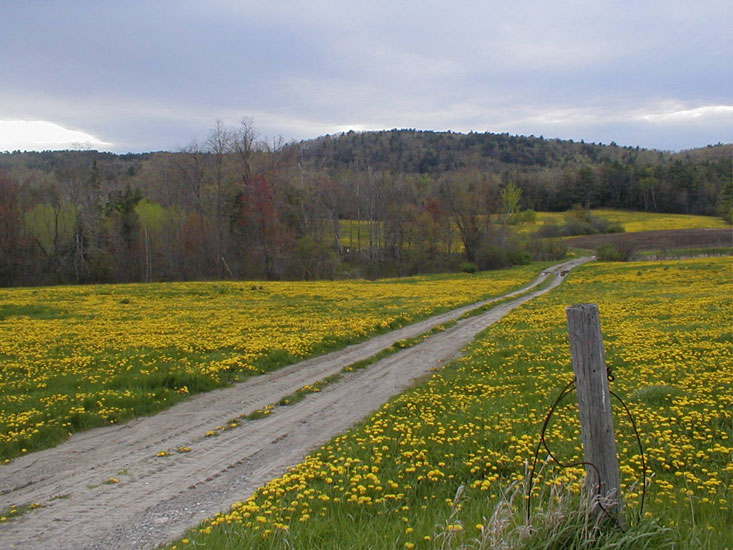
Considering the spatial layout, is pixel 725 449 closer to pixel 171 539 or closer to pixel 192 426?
pixel 171 539

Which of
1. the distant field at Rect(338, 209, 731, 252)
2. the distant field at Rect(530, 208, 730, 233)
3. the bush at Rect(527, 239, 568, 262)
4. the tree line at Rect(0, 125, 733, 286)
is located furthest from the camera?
the distant field at Rect(530, 208, 730, 233)

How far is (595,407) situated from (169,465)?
7.38 meters

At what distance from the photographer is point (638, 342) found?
18078mm

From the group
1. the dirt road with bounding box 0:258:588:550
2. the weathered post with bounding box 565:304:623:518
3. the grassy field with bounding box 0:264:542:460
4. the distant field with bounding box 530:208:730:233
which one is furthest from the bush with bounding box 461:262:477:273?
the weathered post with bounding box 565:304:623:518

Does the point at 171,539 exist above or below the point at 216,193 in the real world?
below

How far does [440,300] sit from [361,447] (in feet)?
99.1

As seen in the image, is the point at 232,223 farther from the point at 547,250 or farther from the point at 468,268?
the point at 547,250

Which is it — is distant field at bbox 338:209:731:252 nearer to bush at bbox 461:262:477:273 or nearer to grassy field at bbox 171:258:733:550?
bush at bbox 461:262:477:273

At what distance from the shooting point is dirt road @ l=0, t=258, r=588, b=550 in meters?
6.78

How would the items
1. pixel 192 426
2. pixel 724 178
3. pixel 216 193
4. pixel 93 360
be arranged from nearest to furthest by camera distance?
pixel 192 426 < pixel 93 360 < pixel 216 193 < pixel 724 178

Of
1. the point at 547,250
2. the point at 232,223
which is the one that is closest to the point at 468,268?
the point at 547,250

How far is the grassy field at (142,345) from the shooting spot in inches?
475

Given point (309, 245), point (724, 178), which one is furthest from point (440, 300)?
point (724, 178)

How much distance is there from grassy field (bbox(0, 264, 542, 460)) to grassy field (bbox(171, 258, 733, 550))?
5.97 metres
